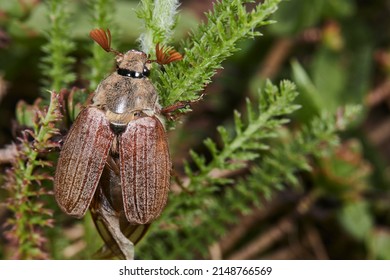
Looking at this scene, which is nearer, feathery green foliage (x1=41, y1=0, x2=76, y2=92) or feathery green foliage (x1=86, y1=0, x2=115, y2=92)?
feathery green foliage (x1=86, y1=0, x2=115, y2=92)

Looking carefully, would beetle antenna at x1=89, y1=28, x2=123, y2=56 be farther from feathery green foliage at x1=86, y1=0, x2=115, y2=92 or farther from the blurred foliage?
the blurred foliage

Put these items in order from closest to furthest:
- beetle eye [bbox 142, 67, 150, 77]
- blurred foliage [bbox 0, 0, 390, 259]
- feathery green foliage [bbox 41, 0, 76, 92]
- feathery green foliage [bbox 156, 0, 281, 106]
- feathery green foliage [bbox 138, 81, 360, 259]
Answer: feathery green foliage [bbox 156, 0, 281, 106] → beetle eye [bbox 142, 67, 150, 77] → feathery green foliage [bbox 138, 81, 360, 259] → feathery green foliage [bbox 41, 0, 76, 92] → blurred foliage [bbox 0, 0, 390, 259]

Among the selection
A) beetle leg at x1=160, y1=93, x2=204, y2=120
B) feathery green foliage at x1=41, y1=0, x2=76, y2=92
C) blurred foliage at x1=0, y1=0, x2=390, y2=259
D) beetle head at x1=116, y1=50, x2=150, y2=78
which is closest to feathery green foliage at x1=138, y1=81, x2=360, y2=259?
blurred foliage at x1=0, y1=0, x2=390, y2=259

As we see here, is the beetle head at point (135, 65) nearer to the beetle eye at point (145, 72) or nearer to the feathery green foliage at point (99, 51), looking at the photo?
the beetle eye at point (145, 72)

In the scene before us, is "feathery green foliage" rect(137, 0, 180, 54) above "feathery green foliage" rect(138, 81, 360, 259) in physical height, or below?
above

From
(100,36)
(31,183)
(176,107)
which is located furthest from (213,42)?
(31,183)

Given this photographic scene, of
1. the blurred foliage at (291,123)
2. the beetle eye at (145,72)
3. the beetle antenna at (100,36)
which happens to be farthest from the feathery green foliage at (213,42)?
the blurred foliage at (291,123)

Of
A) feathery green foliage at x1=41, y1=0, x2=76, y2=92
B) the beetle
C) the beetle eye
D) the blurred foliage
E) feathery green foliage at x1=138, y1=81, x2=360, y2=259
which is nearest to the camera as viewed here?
the beetle

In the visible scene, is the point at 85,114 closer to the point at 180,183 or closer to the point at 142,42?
the point at 142,42
